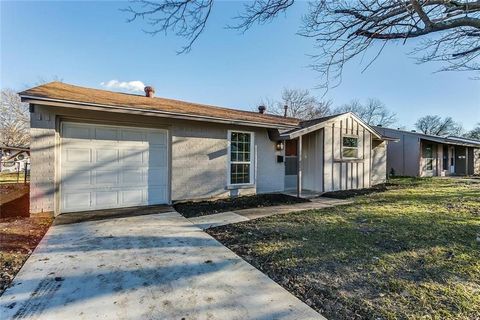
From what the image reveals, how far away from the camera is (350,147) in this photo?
1090cm

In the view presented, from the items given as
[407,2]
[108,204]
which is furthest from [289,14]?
[108,204]

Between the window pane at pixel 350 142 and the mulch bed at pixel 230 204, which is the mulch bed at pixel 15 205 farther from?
the window pane at pixel 350 142

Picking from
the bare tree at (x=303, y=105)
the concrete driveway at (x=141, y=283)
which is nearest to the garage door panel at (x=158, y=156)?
the concrete driveway at (x=141, y=283)

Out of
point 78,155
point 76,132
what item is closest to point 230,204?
point 78,155

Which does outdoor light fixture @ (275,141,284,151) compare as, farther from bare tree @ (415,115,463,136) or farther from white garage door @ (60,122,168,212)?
bare tree @ (415,115,463,136)

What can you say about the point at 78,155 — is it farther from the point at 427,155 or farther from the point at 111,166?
the point at 427,155

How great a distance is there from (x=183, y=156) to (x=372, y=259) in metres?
5.54

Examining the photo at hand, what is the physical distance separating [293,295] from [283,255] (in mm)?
1011

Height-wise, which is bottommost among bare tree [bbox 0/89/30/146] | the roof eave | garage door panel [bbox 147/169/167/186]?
garage door panel [bbox 147/169/167/186]

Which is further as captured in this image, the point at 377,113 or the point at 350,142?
the point at 377,113

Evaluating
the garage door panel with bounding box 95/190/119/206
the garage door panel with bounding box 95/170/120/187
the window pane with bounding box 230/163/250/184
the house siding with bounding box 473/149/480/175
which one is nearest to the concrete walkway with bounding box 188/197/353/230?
the window pane with bounding box 230/163/250/184

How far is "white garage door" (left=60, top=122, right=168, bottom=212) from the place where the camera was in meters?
6.18

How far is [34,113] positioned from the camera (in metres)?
5.68

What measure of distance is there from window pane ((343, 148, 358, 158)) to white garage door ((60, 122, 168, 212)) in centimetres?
737
